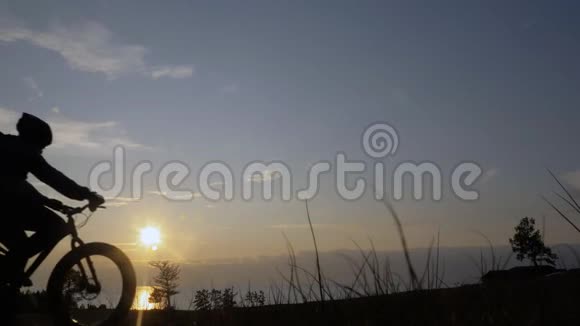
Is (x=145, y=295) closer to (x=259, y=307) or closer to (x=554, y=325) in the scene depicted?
(x=259, y=307)

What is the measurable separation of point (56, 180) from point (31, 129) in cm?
69

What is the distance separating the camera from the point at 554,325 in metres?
3.83

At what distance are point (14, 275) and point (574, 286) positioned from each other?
6189 mm

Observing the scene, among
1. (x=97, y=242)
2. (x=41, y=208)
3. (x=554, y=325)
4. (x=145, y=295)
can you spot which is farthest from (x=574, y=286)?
(x=41, y=208)

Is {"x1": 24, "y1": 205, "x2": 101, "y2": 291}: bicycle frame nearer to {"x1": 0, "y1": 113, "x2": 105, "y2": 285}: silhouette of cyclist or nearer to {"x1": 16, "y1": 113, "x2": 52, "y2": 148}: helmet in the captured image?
{"x1": 0, "y1": 113, "x2": 105, "y2": 285}: silhouette of cyclist

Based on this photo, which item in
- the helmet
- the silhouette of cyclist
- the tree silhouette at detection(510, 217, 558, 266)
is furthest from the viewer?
the tree silhouette at detection(510, 217, 558, 266)

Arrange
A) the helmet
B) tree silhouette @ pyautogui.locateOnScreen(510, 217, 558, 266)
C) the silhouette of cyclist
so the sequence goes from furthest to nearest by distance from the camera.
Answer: tree silhouette @ pyautogui.locateOnScreen(510, 217, 558, 266), the helmet, the silhouette of cyclist

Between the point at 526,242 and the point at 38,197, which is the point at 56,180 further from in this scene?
the point at 526,242

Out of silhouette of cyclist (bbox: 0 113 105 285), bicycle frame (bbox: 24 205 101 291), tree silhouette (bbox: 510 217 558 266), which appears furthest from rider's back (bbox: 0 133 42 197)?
tree silhouette (bbox: 510 217 558 266)

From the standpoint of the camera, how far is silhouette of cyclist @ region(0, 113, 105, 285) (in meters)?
6.41

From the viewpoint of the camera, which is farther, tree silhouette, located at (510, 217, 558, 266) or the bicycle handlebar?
tree silhouette, located at (510, 217, 558, 266)

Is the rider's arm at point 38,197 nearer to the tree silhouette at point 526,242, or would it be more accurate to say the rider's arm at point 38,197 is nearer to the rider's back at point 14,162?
the rider's back at point 14,162

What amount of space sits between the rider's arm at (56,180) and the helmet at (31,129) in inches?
8.7

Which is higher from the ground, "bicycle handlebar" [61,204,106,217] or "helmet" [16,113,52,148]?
"helmet" [16,113,52,148]
